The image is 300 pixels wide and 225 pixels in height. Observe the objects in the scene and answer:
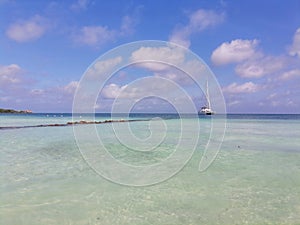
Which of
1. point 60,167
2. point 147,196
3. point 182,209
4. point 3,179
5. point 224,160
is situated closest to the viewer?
point 182,209

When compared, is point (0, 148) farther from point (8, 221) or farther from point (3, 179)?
point (8, 221)

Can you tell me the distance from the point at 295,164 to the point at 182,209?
742 centimetres

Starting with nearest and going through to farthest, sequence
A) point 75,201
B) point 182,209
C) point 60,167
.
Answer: point 182,209, point 75,201, point 60,167

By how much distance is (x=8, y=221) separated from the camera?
18.8ft

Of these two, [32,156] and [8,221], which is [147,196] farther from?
[32,156]

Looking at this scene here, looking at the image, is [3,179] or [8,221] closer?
[8,221]

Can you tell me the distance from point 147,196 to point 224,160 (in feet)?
19.9

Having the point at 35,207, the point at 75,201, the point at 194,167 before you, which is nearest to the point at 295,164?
the point at 194,167

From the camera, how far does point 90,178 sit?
9.20 metres

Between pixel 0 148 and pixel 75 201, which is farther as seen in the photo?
pixel 0 148

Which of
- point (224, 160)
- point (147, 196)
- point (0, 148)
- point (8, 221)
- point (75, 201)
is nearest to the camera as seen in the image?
point (8, 221)

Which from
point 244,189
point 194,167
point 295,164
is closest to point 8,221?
point 244,189

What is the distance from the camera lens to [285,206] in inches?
262

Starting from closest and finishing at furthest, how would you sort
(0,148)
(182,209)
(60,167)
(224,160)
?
(182,209), (60,167), (224,160), (0,148)
